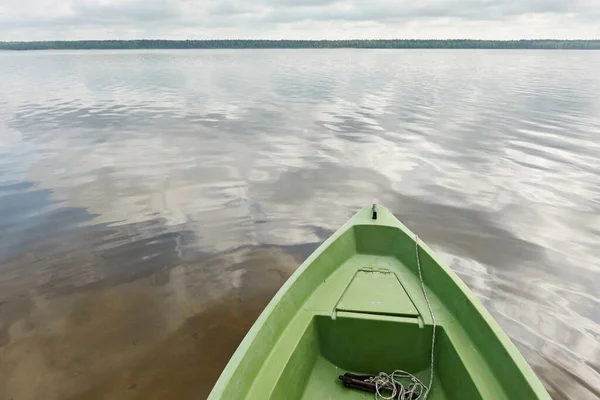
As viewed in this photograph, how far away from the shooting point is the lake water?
429 centimetres

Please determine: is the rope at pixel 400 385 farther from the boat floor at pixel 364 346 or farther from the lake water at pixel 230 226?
the lake water at pixel 230 226

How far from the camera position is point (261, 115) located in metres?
17.1

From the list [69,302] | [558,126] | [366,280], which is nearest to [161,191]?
[69,302]

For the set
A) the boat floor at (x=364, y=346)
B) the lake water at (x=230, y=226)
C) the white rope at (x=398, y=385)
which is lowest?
the lake water at (x=230, y=226)

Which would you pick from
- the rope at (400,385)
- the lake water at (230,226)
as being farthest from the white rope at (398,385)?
the lake water at (230,226)

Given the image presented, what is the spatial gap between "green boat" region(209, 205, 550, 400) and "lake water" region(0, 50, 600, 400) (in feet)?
3.95

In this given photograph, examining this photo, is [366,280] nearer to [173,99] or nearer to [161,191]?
[161,191]

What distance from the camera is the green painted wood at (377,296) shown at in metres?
3.71

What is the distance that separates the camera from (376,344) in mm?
3568

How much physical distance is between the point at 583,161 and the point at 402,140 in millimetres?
4833

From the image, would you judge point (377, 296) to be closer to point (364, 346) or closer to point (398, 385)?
point (364, 346)

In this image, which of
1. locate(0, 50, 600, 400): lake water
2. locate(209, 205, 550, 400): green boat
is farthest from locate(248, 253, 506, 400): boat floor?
locate(0, 50, 600, 400): lake water

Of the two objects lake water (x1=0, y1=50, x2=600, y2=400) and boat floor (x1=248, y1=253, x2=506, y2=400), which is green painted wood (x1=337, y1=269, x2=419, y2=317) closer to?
boat floor (x1=248, y1=253, x2=506, y2=400)

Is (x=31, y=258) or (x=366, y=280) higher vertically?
(x=366, y=280)
